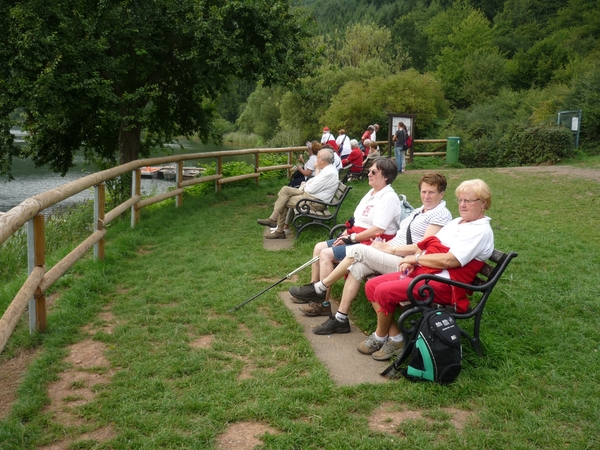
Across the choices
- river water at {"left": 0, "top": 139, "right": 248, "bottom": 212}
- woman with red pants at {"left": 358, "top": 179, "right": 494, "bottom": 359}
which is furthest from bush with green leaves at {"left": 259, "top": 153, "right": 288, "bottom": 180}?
woman with red pants at {"left": 358, "top": 179, "right": 494, "bottom": 359}

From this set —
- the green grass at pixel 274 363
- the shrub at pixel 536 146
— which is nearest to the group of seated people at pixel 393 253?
the green grass at pixel 274 363

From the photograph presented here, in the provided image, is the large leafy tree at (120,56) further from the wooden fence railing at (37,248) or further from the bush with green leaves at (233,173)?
the wooden fence railing at (37,248)

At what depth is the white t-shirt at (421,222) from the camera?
4629 mm

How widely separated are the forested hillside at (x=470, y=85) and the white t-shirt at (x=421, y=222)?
8.20m

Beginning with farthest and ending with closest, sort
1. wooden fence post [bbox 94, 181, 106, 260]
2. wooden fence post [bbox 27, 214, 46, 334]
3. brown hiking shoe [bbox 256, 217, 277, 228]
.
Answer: brown hiking shoe [bbox 256, 217, 277, 228], wooden fence post [bbox 94, 181, 106, 260], wooden fence post [bbox 27, 214, 46, 334]

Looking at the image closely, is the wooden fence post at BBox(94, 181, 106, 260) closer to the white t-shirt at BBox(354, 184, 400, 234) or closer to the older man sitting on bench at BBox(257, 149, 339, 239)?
the older man sitting on bench at BBox(257, 149, 339, 239)

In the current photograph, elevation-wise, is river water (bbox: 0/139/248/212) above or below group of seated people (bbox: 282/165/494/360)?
below

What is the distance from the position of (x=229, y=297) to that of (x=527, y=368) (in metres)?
2.74

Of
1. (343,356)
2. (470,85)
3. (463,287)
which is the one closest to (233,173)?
(343,356)

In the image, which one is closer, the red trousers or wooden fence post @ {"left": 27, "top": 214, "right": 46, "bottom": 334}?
the red trousers

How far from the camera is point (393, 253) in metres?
4.72

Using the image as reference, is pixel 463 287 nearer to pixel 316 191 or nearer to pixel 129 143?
pixel 316 191

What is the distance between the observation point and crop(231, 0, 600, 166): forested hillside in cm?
2309

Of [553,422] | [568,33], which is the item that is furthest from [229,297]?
[568,33]
